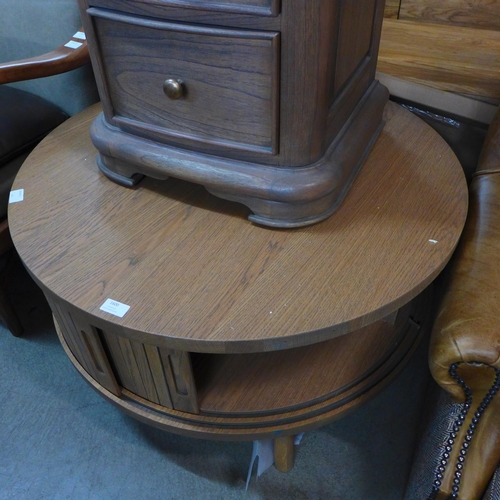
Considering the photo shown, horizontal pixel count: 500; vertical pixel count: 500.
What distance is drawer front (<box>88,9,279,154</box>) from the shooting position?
547 millimetres

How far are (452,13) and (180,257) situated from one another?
39.3 inches

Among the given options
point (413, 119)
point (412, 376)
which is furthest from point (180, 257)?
point (412, 376)

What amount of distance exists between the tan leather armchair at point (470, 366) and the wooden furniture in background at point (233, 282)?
3 centimetres

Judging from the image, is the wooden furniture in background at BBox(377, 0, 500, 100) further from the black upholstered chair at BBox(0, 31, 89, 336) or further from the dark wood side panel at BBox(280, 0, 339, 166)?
the black upholstered chair at BBox(0, 31, 89, 336)

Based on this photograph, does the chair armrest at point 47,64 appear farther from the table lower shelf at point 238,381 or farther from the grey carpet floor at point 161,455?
the grey carpet floor at point 161,455

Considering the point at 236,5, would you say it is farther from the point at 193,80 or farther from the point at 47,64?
the point at 47,64

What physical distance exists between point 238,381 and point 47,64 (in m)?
0.70

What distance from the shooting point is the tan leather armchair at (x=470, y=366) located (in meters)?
0.51

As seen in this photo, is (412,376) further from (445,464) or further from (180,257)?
(180,257)

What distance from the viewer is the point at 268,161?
61 centimetres

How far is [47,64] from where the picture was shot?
92cm

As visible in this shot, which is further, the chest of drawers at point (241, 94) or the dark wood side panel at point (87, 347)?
the dark wood side panel at point (87, 347)

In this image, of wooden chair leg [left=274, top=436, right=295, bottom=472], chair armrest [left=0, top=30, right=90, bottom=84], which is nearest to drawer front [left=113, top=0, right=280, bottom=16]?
chair armrest [left=0, top=30, right=90, bottom=84]

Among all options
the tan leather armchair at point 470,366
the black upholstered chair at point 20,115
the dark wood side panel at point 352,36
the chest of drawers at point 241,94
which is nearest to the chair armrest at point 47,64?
the black upholstered chair at point 20,115
